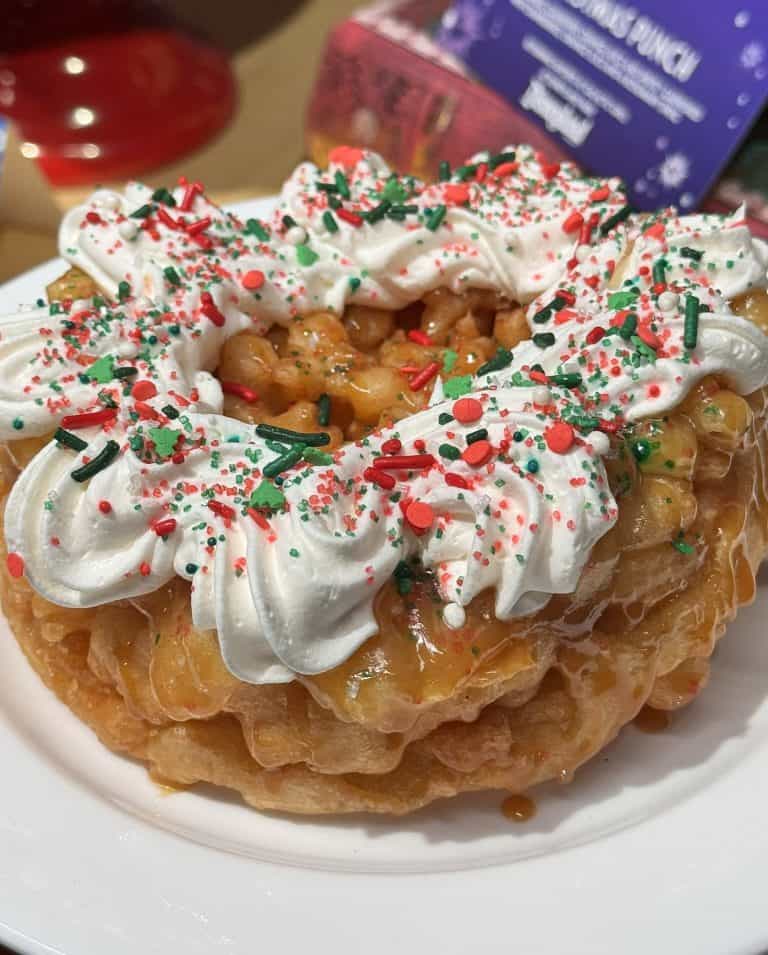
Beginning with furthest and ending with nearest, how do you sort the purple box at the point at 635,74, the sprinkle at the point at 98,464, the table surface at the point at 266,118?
the table surface at the point at 266,118, the purple box at the point at 635,74, the sprinkle at the point at 98,464

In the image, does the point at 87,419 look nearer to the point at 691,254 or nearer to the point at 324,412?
the point at 324,412

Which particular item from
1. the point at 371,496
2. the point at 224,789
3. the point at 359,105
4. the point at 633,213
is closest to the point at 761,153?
the point at 633,213

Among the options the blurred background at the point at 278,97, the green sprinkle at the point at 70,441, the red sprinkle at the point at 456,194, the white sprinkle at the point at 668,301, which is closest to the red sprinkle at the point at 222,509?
the green sprinkle at the point at 70,441

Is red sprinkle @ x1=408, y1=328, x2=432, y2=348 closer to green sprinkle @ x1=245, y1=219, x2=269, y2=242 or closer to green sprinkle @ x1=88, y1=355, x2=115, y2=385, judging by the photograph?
green sprinkle @ x1=245, y1=219, x2=269, y2=242

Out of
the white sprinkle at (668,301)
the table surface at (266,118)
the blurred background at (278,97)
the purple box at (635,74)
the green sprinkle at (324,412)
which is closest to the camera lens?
the white sprinkle at (668,301)

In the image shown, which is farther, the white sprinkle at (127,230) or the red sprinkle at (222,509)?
the white sprinkle at (127,230)

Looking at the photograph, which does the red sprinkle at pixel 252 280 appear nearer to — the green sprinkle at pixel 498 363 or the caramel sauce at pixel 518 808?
the green sprinkle at pixel 498 363

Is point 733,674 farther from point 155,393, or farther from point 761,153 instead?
point 761,153

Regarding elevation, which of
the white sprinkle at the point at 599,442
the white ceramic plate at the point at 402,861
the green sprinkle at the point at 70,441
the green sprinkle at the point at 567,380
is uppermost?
the white sprinkle at the point at 599,442
